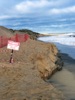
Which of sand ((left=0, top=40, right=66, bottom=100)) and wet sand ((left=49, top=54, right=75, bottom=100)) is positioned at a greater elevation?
sand ((left=0, top=40, right=66, bottom=100))

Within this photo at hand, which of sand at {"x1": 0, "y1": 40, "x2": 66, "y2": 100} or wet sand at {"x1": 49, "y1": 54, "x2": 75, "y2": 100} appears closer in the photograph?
sand at {"x1": 0, "y1": 40, "x2": 66, "y2": 100}

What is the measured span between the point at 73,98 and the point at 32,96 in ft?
12.6

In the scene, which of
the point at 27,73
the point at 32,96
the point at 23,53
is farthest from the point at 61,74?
the point at 32,96

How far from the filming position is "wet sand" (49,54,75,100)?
56.2 feet

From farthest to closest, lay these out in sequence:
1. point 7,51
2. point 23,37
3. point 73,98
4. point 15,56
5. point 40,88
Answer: point 23,37 → point 7,51 → point 15,56 → point 73,98 → point 40,88

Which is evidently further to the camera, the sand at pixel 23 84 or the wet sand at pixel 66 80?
the wet sand at pixel 66 80

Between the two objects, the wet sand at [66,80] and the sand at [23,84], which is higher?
the sand at [23,84]

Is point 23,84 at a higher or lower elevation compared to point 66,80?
higher

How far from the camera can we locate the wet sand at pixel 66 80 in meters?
17.1

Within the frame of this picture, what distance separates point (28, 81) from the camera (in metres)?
14.8

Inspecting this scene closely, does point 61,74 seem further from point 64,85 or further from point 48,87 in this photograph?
point 48,87

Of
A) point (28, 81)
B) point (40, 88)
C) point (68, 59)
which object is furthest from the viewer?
point (68, 59)

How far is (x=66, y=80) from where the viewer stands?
68.2ft

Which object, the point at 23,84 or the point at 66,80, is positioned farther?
the point at 66,80
